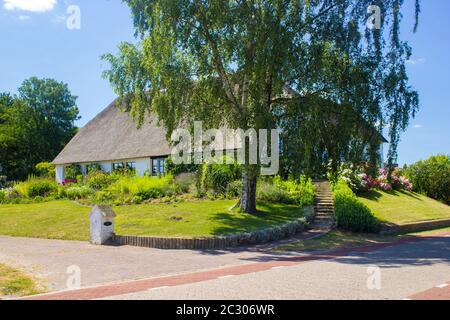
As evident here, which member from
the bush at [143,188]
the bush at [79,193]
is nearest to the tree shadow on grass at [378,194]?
the bush at [143,188]

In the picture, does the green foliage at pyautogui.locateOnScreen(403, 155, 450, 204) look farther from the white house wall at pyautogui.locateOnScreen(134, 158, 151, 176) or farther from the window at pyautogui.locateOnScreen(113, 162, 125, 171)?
the window at pyautogui.locateOnScreen(113, 162, 125, 171)

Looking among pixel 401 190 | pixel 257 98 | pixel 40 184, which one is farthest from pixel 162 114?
pixel 401 190

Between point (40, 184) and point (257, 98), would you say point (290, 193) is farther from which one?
point (40, 184)

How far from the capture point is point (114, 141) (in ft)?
125

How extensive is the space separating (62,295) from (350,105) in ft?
41.0

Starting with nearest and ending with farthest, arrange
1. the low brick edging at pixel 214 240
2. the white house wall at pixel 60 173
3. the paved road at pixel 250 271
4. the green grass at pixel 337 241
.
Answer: the paved road at pixel 250 271 → the low brick edging at pixel 214 240 → the green grass at pixel 337 241 → the white house wall at pixel 60 173

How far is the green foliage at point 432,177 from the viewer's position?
1188 inches

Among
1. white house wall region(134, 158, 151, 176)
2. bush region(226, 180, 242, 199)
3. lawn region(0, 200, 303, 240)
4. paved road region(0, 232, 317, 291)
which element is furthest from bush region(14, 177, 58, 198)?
paved road region(0, 232, 317, 291)

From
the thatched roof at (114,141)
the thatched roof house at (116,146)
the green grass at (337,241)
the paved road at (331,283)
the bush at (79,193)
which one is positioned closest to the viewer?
the paved road at (331,283)

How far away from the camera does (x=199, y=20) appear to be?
16469 mm

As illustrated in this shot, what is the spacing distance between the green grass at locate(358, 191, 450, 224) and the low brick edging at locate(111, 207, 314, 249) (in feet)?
21.5

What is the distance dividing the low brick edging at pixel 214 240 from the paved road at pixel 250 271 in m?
0.67

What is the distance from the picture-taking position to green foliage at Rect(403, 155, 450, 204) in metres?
30.2

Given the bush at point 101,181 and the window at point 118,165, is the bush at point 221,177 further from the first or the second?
the window at point 118,165
